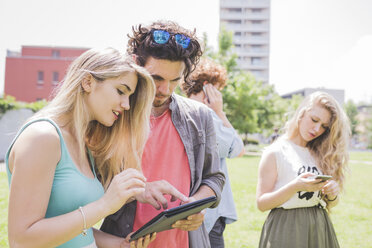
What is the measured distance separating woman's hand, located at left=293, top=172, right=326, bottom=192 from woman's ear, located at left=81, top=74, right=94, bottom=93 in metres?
1.76

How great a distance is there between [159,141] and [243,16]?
248 feet

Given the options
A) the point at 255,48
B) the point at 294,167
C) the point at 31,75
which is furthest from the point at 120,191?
the point at 255,48

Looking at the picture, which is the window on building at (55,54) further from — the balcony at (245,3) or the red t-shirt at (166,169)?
the balcony at (245,3)

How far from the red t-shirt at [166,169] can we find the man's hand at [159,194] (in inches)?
4.8

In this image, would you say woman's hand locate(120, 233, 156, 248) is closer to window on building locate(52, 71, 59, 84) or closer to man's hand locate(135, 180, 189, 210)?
man's hand locate(135, 180, 189, 210)

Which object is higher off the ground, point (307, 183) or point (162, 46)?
point (162, 46)

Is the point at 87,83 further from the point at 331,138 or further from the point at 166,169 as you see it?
the point at 331,138

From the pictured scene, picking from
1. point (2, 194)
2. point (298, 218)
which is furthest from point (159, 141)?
point (2, 194)

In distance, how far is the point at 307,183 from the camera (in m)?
2.57

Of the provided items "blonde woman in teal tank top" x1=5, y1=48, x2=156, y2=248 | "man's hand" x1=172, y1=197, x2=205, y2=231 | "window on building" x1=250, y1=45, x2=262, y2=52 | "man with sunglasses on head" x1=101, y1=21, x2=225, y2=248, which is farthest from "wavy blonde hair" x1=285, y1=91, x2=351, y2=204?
"window on building" x1=250, y1=45, x2=262, y2=52

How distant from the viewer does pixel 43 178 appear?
55.4 inches

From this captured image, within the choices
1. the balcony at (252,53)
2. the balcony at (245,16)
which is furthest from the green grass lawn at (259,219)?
the balcony at (245,16)

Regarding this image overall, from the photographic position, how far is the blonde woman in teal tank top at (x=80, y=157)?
1.38 m

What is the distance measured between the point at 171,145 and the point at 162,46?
2.08ft
